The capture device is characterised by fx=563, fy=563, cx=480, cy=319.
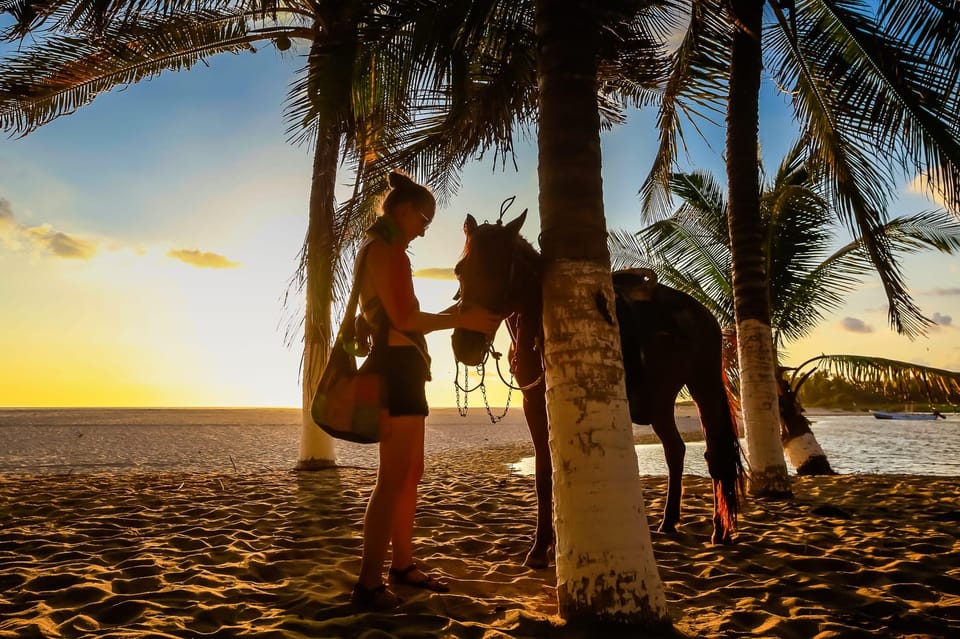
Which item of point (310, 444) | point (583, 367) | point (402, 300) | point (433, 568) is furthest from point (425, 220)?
point (310, 444)

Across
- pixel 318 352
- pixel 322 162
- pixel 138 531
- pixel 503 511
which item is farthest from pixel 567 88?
pixel 322 162

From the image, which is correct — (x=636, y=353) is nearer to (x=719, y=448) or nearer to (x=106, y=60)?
(x=719, y=448)

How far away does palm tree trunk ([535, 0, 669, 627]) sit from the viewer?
7.96 feet

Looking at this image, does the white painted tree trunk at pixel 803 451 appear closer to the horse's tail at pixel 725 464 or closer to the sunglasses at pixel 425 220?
the horse's tail at pixel 725 464

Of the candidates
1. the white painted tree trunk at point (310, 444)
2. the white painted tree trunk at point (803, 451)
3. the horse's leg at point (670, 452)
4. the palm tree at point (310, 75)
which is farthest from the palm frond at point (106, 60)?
the white painted tree trunk at point (803, 451)

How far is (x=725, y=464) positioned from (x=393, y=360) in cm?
317

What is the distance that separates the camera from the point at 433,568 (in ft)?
11.7

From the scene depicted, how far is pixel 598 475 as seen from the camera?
245cm

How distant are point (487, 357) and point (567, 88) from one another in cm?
144

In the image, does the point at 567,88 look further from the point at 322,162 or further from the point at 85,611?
the point at 322,162

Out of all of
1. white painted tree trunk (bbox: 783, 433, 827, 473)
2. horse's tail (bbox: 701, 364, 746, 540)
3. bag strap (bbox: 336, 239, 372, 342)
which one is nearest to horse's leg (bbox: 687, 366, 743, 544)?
horse's tail (bbox: 701, 364, 746, 540)

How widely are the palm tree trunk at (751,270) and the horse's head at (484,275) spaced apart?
447 centimetres

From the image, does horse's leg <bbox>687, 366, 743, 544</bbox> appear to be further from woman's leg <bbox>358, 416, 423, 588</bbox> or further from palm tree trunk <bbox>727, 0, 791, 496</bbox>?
woman's leg <bbox>358, 416, 423, 588</bbox>

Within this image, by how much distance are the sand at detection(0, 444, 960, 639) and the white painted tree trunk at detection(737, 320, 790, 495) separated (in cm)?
29
